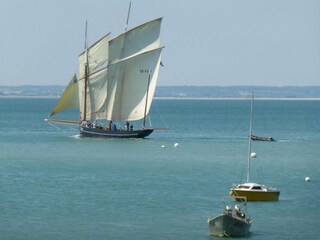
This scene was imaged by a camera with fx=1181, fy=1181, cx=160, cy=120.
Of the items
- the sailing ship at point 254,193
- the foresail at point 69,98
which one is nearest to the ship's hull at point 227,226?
the sailing ship at point 254,193

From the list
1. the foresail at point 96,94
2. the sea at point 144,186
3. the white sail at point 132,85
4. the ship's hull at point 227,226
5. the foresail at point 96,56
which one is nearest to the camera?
the ship's hull at point 227,226

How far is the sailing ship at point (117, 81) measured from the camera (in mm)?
123188

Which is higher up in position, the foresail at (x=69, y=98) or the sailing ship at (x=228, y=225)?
the foresail at (x=69, y=98)

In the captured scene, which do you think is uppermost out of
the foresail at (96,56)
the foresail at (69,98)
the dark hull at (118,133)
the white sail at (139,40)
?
the white sail at (139,40)

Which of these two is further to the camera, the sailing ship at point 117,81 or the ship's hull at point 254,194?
the sailing ship at point 117,81

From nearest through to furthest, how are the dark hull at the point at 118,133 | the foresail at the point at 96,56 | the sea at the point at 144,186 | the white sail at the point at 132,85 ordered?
the sea at the point at 144,186 < the dark hull at the point at 118,133 < the white sail at the point at 132,85 < the foresail at the point at 96,56

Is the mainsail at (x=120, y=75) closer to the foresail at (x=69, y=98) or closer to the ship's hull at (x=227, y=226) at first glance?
the foresail at (x=69, y=98)

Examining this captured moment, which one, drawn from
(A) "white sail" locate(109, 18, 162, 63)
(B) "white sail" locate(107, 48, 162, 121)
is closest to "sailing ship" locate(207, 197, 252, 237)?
(B) "white sail" locate(107, 48, 162, 121)

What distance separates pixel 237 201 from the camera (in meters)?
66.1

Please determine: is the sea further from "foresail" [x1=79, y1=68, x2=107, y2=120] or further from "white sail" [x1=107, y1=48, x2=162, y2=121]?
"white sail" [x1=107, y1=48, x2=162, y2=121]

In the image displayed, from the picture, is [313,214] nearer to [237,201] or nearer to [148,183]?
[237,201]

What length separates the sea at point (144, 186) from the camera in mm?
57594

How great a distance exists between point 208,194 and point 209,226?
1568 cm

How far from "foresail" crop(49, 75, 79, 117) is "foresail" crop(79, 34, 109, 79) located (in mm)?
1894
